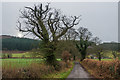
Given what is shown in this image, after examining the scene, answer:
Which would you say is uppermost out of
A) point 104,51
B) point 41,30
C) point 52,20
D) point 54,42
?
point 52,20

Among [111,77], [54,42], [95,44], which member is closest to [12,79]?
[111,77]

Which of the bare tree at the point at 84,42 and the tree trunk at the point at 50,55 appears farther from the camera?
the bare tree at the point at 84,42

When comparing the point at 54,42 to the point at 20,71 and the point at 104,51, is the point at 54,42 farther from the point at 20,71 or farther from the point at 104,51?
the point at 104,51

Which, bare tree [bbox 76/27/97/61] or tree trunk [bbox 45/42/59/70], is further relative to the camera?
bare tree [bbox 76/27/97/61]

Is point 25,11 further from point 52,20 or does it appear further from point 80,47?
point 80,47

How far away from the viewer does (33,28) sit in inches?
731

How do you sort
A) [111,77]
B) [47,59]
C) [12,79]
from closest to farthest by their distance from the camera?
[12,79] → [111,77] → [47,59]

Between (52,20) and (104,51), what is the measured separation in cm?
3857

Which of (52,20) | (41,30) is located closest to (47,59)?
(41,30)

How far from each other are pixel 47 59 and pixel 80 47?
38.7 meters

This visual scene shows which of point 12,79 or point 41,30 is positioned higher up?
point 41,30

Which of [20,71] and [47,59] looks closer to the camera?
[20,71]

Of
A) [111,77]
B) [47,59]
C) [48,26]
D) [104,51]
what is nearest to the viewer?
[111,77]

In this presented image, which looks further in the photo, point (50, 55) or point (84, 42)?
point (84, 42)
